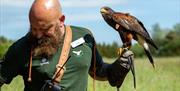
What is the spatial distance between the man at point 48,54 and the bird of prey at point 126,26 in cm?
18

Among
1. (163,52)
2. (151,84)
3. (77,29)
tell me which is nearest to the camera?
(77,29)

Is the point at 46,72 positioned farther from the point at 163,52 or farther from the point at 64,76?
the point at 163,52

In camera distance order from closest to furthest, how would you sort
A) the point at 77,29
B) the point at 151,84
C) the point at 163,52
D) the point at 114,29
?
the point at 114,29, the point at 77,29, the point at 151,84, the point at 163,52

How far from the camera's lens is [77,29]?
6.79m

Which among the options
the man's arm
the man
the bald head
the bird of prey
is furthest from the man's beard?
the man's arm

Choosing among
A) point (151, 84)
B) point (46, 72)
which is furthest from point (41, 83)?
point (151, 84)

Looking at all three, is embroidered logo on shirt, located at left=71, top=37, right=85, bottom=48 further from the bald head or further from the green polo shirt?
the bald head

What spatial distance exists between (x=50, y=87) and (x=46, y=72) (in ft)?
0.53

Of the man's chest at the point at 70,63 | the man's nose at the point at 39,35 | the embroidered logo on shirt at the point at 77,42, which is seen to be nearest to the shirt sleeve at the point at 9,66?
the man's chest at the point at 70,63

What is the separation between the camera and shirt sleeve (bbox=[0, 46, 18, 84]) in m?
6.55

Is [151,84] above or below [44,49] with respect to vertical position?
below

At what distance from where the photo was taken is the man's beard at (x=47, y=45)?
249 inches

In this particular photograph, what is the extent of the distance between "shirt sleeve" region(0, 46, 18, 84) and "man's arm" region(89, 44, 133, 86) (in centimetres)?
91

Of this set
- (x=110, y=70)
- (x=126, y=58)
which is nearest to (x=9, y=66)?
(x=110, y=70)
